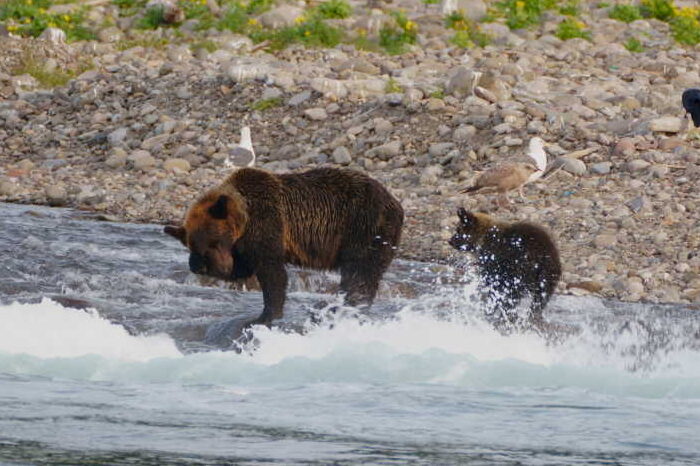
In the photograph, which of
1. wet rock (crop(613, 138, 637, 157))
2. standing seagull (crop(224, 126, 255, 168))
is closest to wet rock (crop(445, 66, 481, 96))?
wet rock (crop(613, 138, 637, 157))

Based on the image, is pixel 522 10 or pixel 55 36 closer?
pixel 55 36

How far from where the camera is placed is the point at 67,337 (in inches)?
351

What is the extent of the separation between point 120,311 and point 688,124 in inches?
293

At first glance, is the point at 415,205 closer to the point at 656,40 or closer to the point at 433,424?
the point at 433,424

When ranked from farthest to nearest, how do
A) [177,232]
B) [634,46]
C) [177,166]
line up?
[634,46], [177,166], [177,232]

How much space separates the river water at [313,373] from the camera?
6.31 meters

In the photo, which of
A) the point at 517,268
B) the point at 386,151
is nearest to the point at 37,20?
the point at 386,151

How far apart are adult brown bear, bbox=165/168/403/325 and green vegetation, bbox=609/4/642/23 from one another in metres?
13.5

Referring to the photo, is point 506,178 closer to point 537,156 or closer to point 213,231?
point 537,156

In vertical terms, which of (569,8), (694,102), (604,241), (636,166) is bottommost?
(604,241)

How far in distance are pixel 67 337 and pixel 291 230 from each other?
1765mm

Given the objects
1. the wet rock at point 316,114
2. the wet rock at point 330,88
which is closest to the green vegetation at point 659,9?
the wet rock at point 330,88

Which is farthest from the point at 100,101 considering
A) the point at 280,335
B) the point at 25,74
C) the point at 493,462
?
the point at 493,462

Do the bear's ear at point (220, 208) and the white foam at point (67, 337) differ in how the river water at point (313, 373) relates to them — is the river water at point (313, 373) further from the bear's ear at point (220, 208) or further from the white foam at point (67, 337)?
the bear's ear at point (220, 208)
